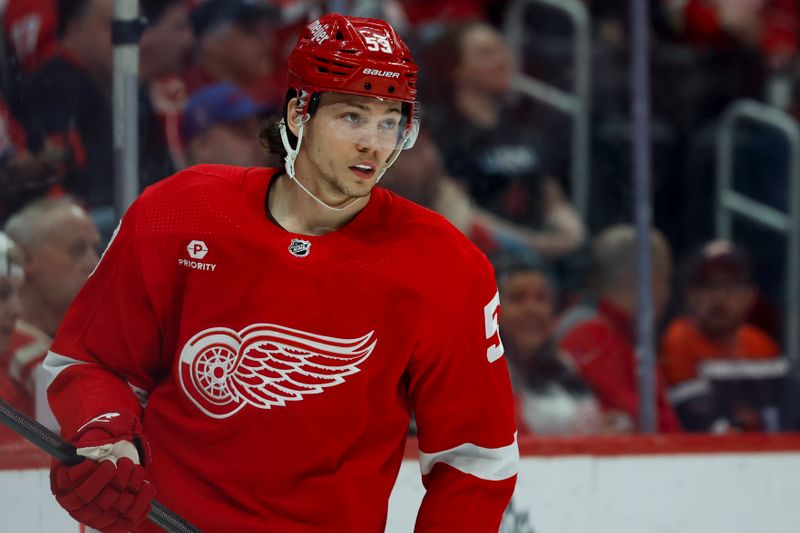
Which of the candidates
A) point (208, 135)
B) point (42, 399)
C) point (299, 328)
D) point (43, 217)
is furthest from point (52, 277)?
point (299, 328)

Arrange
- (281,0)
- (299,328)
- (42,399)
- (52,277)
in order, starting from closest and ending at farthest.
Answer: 1. (299,328)
2. (42,399)
3. (52,277)
4. (281,0)

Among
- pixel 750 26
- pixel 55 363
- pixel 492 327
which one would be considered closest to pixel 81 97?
pixel 55 363

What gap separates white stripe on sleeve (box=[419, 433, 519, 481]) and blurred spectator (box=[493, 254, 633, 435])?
110cm

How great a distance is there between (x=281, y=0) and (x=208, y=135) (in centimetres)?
53

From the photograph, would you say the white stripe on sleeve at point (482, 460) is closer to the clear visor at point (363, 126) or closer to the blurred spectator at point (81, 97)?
the clear visor at point (363, 126)

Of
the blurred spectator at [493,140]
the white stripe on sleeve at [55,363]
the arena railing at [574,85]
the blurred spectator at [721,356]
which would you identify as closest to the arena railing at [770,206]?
the blurred spectator at [721,356]

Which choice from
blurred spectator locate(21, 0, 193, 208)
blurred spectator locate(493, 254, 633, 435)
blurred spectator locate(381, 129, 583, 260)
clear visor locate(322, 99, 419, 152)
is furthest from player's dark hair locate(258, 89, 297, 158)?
blurred spectator locate(493, 254, 633, 435)

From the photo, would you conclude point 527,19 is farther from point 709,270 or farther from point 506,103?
point 709,270

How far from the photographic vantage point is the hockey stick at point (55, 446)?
2010 millimetres

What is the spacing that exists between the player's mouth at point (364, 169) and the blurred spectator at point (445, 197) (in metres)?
1.21

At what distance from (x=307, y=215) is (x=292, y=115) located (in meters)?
0.15

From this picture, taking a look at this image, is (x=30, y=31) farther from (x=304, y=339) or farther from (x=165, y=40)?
(x=304, y=339)

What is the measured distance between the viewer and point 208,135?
301 centimetres

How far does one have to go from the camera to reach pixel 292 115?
208cm
